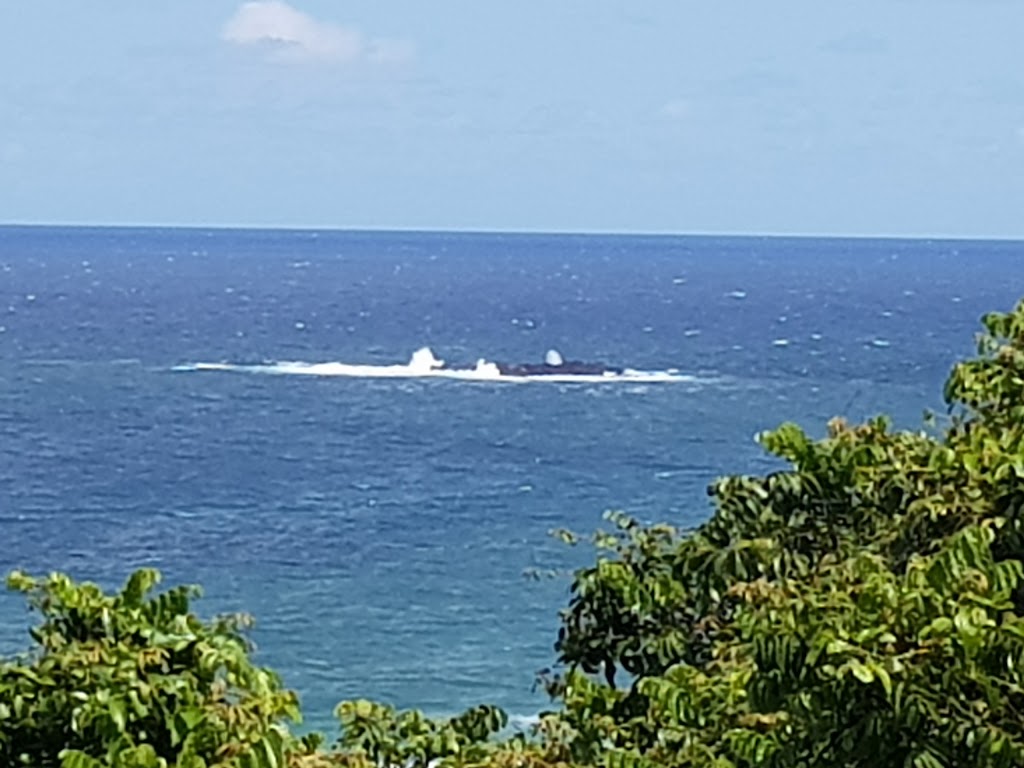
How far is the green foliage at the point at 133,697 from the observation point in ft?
22.1

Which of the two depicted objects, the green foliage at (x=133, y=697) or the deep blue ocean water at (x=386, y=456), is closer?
the green foliage at (x=133, y=697)

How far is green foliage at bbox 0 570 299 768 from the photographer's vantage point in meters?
6.74

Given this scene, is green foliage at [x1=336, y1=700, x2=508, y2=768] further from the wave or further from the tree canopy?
the wave

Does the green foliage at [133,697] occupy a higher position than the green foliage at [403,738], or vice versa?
the green foliage at [133,697]

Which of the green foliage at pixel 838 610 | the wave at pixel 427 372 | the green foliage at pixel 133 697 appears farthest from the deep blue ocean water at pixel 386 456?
the green foliage at pixel 133 697

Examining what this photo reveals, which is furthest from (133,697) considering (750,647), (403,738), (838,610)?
(403,738)

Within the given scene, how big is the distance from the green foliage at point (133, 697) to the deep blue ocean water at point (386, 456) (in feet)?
24.8

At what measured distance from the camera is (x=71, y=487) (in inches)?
1984

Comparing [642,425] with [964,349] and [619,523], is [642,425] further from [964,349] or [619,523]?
[619,523]

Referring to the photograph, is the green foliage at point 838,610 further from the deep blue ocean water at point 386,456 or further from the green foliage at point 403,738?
the deep blue ocean water at point 386,456

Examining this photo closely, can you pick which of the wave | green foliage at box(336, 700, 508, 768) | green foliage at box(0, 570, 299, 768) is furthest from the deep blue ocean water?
green foliage at box(0, 570, 299, 768)

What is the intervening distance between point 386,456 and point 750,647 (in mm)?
50173

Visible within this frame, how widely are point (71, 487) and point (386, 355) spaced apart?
45.1 meters

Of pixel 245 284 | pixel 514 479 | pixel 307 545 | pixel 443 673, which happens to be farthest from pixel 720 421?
pixel 245 284
